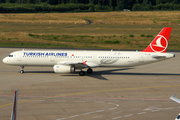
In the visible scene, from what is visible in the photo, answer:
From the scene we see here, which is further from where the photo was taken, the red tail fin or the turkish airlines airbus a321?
the red tail fin

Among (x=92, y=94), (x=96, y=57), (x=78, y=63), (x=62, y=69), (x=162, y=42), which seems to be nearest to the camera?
(x=92, y=94)

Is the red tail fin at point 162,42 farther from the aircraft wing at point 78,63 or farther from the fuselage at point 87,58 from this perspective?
the aircraft wing at point 78,63

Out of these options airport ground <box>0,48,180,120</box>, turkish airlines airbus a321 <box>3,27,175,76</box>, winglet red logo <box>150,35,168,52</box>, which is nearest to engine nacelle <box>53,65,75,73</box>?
airport ground <box>0,48,180,120</box>

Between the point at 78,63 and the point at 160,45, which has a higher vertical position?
the point at 160,45

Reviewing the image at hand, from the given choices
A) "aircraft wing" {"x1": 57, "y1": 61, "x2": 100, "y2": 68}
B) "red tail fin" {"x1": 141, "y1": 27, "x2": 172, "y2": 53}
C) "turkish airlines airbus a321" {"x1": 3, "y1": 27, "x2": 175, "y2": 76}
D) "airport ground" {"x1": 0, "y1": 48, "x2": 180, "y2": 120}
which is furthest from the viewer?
"red tail fin" {"x1": 141, "y1": 27, "x2": 172, "y2": 53}

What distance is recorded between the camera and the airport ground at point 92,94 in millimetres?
26062

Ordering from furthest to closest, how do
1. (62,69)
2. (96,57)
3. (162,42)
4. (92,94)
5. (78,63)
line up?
(162,42), (96,57), (62,69), (78,63), (92,94)

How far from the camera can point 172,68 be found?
5466 centimetres

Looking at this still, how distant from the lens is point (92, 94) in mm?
33594

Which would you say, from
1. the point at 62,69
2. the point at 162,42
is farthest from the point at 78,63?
the point at 162,42

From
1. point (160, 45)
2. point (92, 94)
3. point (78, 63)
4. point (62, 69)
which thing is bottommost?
point (92, 94)

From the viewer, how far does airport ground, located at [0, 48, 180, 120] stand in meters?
26.1

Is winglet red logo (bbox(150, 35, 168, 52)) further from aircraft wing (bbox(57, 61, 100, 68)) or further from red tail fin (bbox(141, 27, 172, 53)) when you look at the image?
aircraft wing (bbox(57, 61, 100, 68))

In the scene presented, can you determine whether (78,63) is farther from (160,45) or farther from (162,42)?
(162,42)
